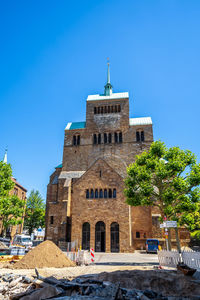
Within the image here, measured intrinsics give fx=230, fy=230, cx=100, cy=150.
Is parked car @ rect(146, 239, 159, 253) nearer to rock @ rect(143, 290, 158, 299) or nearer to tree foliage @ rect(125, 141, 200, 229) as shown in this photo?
tree foliage @ rect(125, 141, 200, 229)

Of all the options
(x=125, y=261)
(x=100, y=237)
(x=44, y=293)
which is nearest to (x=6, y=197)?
(x=100, y=237)

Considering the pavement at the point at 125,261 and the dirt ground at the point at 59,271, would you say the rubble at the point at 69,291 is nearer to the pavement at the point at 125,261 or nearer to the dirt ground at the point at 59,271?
the dirt ground at the point at 59,271

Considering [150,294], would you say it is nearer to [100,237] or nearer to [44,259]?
[44,259]

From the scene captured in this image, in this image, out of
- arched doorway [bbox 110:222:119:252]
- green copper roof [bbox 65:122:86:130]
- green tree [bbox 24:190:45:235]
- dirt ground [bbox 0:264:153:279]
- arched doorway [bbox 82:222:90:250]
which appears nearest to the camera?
dirt ground [bbox 0:264:153:279]

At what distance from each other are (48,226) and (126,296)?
31.1 metres

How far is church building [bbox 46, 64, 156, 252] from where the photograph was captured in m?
30.6

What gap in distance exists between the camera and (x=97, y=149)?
43.7 m

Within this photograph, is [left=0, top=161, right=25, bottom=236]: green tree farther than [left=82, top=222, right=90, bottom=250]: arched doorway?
Yes

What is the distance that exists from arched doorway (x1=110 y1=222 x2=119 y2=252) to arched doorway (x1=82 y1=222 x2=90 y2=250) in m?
3.13

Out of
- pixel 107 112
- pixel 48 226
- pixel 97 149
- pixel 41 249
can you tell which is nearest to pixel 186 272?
pixel 41 249

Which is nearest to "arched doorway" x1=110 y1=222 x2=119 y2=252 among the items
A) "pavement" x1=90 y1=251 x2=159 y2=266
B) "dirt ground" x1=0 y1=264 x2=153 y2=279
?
"pavement" x1=90 y1=251 x2=159 y2=266

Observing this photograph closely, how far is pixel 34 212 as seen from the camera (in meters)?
59.7

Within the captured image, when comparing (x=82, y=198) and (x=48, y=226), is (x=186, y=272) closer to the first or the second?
(x=82, y=198)

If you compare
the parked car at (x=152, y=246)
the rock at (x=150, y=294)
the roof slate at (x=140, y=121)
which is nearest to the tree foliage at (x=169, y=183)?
the parked car at (x=152, y=246)
